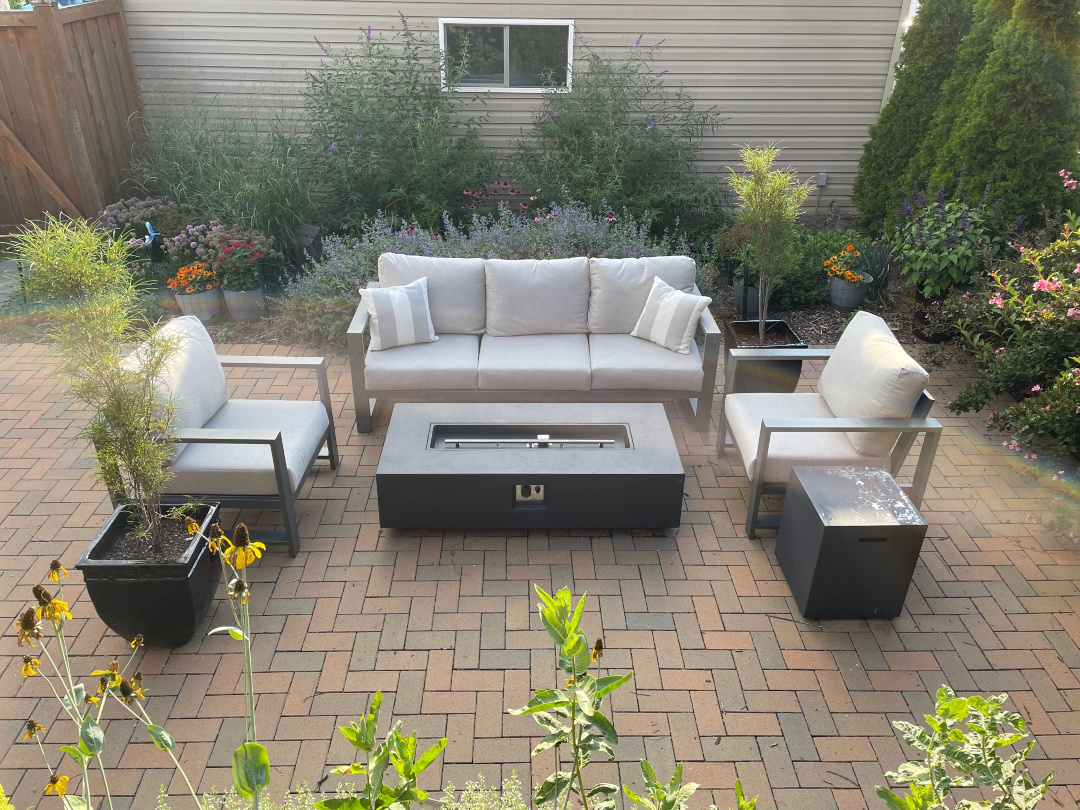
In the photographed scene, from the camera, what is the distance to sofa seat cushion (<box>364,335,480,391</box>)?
16.5ft

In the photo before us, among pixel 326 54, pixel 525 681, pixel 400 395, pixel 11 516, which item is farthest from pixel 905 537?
pixel 326 54

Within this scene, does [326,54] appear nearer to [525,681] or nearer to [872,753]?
[525,681]

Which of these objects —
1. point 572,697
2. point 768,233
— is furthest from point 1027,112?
point 572,697

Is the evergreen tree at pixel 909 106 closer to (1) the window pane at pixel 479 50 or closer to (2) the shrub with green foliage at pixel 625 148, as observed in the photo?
(2) the shrub with green foliage at pixel 625 148

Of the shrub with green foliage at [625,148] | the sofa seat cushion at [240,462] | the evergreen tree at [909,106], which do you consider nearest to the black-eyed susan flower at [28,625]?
the sofa seat cushion at [240,462]

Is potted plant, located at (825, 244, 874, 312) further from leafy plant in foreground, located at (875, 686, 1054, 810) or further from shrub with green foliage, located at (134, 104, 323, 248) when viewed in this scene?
leafy plant in foreground, located at (875, 686, 1054, 810)

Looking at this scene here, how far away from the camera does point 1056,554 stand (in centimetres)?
430

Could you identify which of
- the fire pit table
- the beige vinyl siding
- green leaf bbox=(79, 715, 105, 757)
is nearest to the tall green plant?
the fire pit table

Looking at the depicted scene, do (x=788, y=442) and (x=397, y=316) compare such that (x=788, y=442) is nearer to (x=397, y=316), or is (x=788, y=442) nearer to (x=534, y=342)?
(x=534, y=342)

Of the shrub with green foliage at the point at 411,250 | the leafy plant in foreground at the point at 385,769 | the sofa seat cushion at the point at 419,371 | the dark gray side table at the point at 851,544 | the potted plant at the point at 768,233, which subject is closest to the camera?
the leafy plant in foreground at the point at 385,769

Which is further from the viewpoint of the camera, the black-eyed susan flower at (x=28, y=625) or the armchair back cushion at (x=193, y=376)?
the armchair back cushion at (x=193, y=376)

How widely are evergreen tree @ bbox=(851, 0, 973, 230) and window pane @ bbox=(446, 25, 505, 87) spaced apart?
372 cm

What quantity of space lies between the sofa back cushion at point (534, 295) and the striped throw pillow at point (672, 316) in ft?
0.66

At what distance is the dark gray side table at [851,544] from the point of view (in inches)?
140
